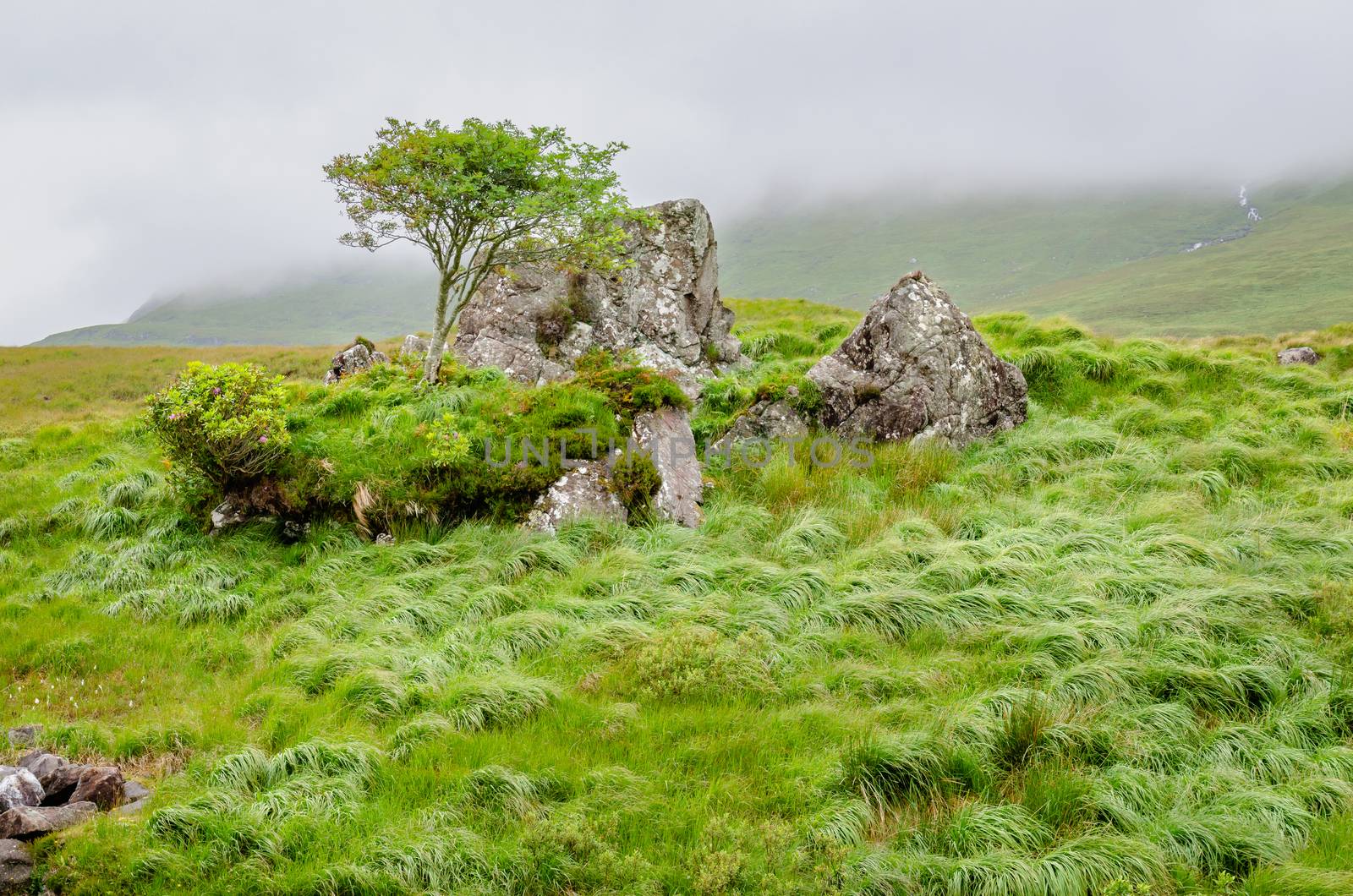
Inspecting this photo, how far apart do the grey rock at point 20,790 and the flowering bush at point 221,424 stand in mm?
5669

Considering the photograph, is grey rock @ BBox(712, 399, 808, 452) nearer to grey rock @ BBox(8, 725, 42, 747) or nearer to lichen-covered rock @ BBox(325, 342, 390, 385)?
lichen-covered rock @ BBox(325, 342, 390, 385)

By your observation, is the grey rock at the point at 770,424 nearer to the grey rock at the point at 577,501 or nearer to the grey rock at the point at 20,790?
the grey rock at the point at 577,501

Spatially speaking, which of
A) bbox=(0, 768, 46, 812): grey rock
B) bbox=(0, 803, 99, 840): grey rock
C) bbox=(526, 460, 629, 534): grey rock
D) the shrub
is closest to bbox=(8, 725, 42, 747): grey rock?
bbox=(0, 768, 46, 812): grey rock

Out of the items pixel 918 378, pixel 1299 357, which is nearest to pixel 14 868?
pixel 918 378

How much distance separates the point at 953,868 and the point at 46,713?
724cm

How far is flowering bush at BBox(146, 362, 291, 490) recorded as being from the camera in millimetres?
9570

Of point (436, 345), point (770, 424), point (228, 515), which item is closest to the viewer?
point (228, 515)

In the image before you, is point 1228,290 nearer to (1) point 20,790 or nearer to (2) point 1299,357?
(2) point 1299,357

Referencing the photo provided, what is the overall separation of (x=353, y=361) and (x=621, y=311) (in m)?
6.95

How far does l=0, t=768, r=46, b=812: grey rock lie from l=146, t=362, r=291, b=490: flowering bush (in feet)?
18.6

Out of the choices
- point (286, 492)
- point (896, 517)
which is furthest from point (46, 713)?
point (896, 517)

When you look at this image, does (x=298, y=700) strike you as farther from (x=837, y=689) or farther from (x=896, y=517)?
(x=896, y=517)

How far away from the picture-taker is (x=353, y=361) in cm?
1794

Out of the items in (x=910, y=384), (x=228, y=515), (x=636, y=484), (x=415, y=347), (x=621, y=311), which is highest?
(x=621, y=311)
